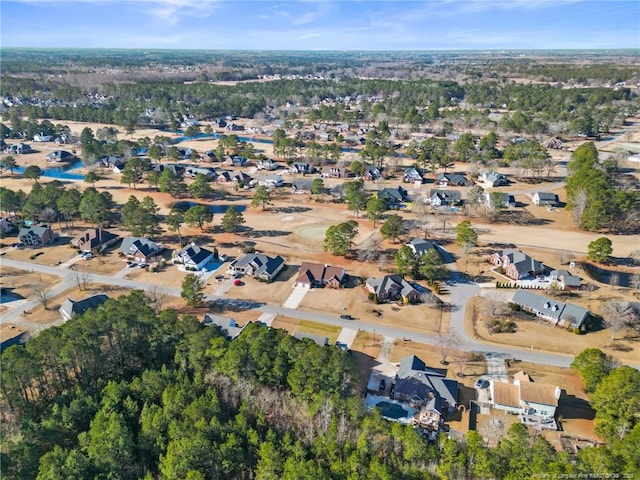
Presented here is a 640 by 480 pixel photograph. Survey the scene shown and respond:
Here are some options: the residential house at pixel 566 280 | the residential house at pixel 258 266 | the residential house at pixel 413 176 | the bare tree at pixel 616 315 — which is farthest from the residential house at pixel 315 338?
the residential house at pixel 413 176

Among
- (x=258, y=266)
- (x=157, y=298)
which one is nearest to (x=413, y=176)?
(x=258, y=266)

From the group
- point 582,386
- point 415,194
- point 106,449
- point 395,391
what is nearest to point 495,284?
point 582,386

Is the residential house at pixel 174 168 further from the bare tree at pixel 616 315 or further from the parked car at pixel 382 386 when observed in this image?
the bare tree at pixel 616 315

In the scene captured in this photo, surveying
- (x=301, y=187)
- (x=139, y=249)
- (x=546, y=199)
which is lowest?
(x=139, y=249)

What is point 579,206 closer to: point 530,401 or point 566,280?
point 566,280

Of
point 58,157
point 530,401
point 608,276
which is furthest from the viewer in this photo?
point 58,157

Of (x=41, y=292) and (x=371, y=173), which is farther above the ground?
(x=371, y=173)
